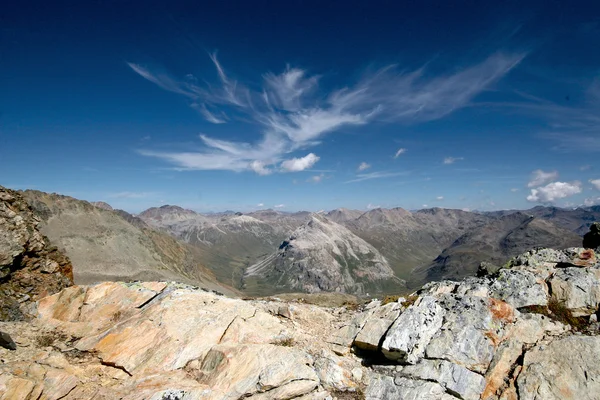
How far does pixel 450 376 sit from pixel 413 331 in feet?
9.60

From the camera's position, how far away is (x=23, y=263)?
22.6m

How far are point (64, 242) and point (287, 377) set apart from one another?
22302cm

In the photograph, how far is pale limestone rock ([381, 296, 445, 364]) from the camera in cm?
1738

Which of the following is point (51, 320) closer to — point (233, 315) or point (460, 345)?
point (233, 315)

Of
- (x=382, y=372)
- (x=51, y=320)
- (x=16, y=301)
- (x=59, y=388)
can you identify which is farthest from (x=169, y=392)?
(x=16, y=301)

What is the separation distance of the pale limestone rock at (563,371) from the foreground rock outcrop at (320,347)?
5 centimetres

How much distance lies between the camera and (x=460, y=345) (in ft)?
56.9

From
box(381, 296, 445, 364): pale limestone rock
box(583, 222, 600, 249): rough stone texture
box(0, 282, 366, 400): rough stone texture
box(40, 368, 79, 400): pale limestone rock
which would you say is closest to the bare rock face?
box(0, 282, 366, 400): rough stone texture

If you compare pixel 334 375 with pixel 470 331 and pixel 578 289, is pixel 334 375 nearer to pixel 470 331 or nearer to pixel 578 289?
A: pixel 470 331

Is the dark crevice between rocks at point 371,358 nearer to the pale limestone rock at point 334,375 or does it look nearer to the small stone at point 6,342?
the pale limestone rock at point 334,375

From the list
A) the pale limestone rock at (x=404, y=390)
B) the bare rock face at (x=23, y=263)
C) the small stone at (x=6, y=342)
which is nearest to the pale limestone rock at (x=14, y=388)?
the small stone at (x=6, y=342)

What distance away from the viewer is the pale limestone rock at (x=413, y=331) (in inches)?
684

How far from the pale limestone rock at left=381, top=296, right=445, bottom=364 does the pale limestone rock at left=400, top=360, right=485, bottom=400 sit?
0.55m

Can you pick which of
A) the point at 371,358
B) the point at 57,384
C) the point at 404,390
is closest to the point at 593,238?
the point at 371,358
